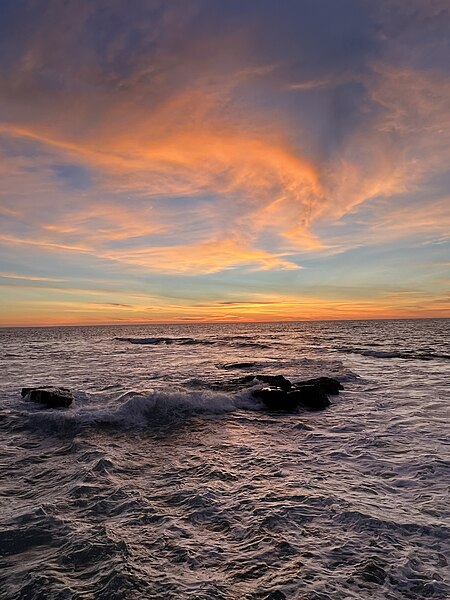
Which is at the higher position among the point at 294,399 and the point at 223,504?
the point at 223,504

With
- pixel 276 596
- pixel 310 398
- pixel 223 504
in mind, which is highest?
pixel 276 596

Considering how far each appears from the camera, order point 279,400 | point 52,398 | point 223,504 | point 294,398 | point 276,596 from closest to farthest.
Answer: point 276,596, point 223,504, point 52,398, point 279,400, point 294,398

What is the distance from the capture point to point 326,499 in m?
6.98

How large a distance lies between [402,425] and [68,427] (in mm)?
10690

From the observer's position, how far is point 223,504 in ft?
22.6

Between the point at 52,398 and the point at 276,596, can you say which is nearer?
the point at 276,596

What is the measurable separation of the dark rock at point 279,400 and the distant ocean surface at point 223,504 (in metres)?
0.95

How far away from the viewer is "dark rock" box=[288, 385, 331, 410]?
15.8 meters

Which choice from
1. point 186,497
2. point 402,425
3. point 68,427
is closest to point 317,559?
point 186,497

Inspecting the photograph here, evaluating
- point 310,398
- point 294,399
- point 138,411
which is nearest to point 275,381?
point 310,398

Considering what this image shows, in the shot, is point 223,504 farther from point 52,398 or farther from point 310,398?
point 52,398

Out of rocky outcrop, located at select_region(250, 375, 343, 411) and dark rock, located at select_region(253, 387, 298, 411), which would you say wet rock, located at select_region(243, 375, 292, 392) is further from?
dark rock, located at select_region(253, 387, 298, 411)

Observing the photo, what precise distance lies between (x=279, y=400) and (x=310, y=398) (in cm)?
139

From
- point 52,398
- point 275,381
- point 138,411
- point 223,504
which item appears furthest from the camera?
point 275,381
